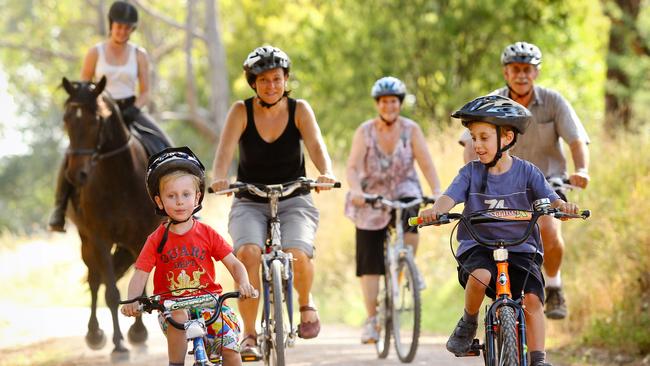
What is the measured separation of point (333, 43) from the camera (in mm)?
27922

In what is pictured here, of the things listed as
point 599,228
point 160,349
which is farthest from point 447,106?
point 160,349

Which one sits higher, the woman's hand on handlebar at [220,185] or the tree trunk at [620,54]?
the tree trunk at [620,54]

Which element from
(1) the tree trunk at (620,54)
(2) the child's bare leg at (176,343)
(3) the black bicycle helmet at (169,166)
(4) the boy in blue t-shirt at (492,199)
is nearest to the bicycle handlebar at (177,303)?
(2) the child's bare leg at (176,343)

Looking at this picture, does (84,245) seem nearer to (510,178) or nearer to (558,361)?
(558,361)

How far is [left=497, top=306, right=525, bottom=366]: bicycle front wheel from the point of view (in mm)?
6113

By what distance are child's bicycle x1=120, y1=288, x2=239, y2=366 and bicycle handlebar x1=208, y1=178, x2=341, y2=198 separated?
1966mm

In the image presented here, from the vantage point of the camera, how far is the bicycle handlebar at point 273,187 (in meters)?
8.20

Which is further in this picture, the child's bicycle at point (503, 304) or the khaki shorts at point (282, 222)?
the khaki shorts at point (282, 222)

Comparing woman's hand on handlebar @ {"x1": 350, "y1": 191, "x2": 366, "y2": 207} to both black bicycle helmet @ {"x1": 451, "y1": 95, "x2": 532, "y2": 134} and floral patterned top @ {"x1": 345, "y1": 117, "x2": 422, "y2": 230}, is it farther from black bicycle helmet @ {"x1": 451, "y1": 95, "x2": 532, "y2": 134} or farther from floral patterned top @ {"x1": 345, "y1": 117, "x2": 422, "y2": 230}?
black bicycle helmet @ {"x1": 451, "y1": 95, "x2": 532, "y2": 134}

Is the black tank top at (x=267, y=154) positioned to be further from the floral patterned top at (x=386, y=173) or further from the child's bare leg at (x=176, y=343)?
the child's bare leg at (x=176, y=343)

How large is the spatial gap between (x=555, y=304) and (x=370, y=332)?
1.78 m

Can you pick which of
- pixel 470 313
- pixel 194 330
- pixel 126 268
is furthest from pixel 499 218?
pixel 126 268

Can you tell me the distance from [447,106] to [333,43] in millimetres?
3684

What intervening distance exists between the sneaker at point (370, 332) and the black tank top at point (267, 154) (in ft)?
8.46
